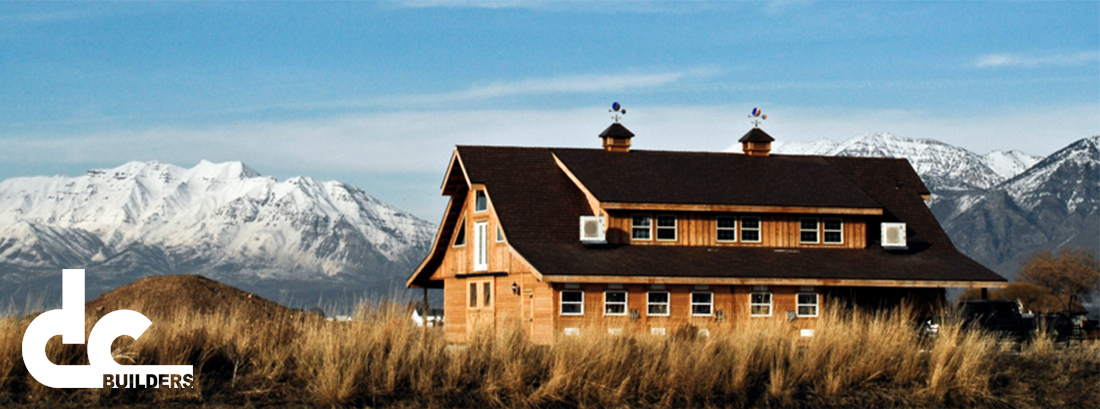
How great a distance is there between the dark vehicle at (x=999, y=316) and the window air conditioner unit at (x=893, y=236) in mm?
3132

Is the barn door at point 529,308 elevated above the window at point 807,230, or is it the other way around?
the window at point 807,230

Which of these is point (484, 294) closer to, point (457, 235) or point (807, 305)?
point (457, 235)

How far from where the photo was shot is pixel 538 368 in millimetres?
22812

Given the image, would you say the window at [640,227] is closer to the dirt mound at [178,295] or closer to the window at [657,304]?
the window at [657,304]

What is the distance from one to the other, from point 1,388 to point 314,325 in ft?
17.7

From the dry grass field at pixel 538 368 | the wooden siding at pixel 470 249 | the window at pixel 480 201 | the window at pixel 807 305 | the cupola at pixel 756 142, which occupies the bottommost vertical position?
the dry grass field at pixel 538 368

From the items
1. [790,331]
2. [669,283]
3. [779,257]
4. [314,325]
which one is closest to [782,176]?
[779,257]

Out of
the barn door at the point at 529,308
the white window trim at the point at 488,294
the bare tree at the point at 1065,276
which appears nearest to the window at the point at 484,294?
the white window trim at the point at 488,294

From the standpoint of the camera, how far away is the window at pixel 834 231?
131 feet

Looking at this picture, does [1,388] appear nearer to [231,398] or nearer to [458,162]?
[231,398]

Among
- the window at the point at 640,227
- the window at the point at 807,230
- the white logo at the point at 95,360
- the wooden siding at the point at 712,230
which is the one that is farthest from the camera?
the window at the point at 807,230

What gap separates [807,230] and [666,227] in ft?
14.2

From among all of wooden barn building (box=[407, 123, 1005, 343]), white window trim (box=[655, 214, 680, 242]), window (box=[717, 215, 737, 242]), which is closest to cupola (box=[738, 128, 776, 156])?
wooden barn building (box=[407, 123, 1005, 343])

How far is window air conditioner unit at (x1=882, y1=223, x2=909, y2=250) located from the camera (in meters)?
40.0
